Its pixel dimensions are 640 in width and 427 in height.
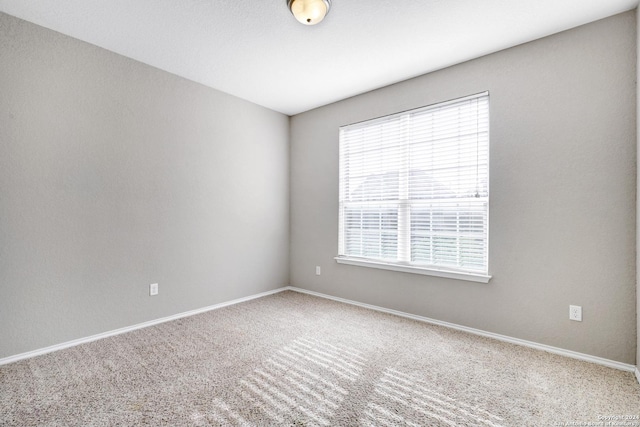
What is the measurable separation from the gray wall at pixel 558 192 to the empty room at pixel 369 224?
0.01 metres

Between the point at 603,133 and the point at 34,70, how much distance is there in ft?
14.7

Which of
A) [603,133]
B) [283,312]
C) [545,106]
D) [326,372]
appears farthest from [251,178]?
[603,133]

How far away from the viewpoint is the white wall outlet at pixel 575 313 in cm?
236

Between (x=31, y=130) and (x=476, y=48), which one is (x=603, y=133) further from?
(x=31, y=130)

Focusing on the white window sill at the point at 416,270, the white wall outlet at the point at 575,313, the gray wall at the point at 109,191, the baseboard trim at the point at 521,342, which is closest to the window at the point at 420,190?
the white window sill at the point at 416,270

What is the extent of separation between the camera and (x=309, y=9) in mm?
2096

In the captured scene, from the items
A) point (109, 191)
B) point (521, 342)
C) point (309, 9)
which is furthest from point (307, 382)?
point (309, 9)

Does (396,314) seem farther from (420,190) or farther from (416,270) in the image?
(420,190)

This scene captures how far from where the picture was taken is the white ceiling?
7.13 ft

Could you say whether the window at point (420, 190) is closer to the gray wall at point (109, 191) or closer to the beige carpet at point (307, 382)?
the beige carpet at point (307, 382)

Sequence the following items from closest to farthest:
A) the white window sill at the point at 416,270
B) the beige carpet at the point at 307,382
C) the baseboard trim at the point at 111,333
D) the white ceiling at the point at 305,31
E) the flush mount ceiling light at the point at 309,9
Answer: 1. the beige carpet at the point at 307,382
2. the flush mount ceiling light at the point at 309,9
3. the white ceiling at the point at 305,31
4. the baseboard trim at the point at 111,333
5. the white window sill at the point at 416,270

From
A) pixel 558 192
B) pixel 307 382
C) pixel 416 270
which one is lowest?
pixel 307 382

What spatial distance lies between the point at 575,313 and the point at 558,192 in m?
0.97

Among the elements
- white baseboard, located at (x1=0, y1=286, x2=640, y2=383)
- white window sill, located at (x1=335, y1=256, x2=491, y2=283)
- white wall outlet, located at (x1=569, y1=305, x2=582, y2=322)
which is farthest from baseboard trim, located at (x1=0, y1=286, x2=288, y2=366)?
white wall outlet, located at (x1=569, y1=305, x2=582, y2=322)
